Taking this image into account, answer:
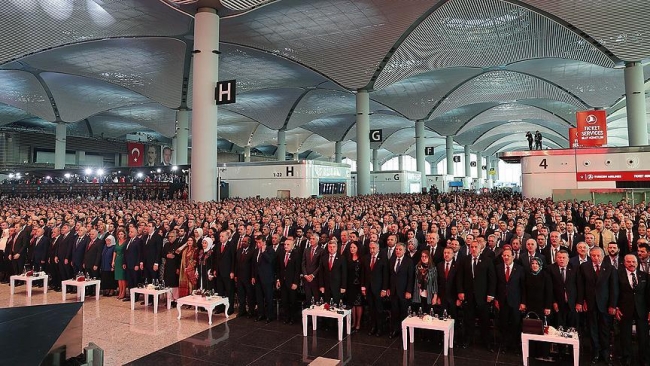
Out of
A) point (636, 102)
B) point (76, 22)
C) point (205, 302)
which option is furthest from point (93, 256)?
point (636, 102)

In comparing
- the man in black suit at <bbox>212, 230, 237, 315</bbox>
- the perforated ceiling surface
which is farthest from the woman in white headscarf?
the perforated ceiling surface

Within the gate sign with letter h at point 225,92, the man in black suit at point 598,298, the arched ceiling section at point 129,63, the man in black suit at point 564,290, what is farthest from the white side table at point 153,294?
the arched ceiling section at point 129,63

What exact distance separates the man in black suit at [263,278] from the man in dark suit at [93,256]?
4.09m

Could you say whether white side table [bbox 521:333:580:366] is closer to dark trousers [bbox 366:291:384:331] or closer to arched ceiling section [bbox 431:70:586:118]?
dark trousers [bbox 366:291:384:331]

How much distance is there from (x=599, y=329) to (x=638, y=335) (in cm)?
42

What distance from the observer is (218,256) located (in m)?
7.88

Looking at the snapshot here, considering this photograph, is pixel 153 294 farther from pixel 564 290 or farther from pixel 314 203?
pixel 314 203

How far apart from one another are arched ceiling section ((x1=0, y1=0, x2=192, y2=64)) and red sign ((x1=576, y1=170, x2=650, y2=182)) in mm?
21721

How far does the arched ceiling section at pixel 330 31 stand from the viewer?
2147 centimetres

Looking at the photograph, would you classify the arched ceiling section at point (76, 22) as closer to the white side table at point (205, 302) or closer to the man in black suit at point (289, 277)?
the white side table at point (205, 302)

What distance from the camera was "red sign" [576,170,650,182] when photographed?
720 inches

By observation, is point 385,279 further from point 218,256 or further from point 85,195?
point 85,195

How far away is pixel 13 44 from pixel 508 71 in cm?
3377

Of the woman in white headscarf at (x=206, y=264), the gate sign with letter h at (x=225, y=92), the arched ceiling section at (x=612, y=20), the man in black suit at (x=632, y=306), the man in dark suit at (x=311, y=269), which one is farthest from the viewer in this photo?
the arched ceiling section at (x=612, y=20)
